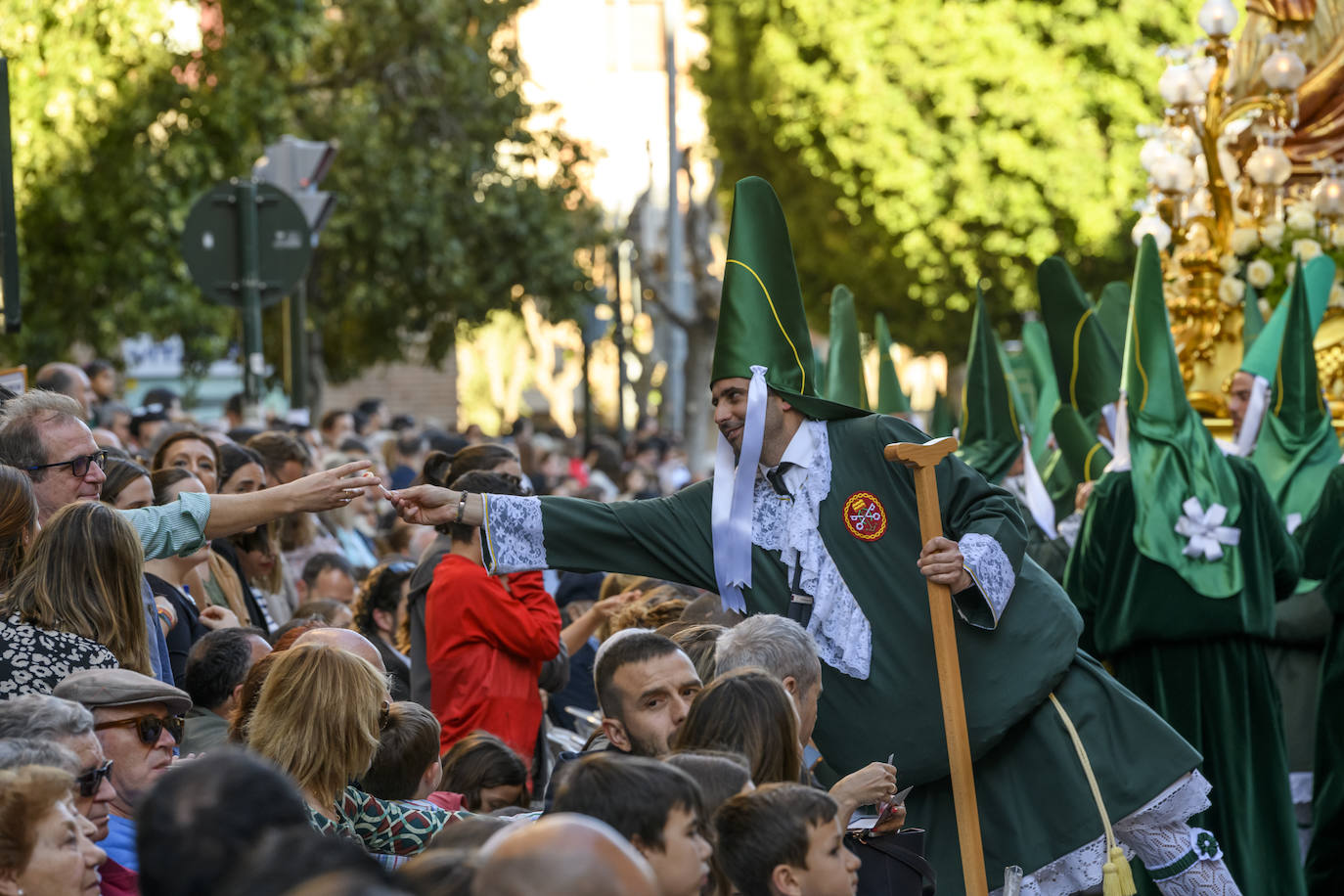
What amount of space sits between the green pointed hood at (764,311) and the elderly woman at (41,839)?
250cm

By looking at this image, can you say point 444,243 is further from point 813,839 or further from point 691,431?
point 813,839

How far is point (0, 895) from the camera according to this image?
3350mm

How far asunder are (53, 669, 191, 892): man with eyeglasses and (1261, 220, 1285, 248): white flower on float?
9.35 m

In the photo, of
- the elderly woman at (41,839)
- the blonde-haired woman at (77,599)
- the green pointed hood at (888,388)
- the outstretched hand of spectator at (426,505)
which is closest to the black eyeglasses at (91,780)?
the elderly woman at (41,839)

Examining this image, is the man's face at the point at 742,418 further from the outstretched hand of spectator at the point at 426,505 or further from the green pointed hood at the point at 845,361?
the green pointed hood at the point at 845,361

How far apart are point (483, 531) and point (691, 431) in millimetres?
22294

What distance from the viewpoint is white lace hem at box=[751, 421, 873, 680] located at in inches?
210

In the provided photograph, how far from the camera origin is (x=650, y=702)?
15.6 ft

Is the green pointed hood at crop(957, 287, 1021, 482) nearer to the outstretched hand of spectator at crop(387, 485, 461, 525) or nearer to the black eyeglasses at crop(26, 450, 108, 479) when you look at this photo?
the outstretched hand of spectator at crop(387, 485, 461, 525)

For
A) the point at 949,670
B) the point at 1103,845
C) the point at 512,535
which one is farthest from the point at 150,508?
the point at 1103,845

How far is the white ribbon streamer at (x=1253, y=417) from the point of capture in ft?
31.4

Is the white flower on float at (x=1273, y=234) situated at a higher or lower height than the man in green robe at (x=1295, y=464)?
higher

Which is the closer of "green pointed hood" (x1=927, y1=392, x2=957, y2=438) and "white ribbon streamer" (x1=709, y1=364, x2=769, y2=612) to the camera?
"white ribbon streamer" (x1=709, y1=364, x2=769, y2=612)

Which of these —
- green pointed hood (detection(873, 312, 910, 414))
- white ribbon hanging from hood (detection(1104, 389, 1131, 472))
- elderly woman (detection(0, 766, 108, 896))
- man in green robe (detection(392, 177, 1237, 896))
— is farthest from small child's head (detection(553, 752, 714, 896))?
green pointed hood (detection(873, 312, 910, 414))
